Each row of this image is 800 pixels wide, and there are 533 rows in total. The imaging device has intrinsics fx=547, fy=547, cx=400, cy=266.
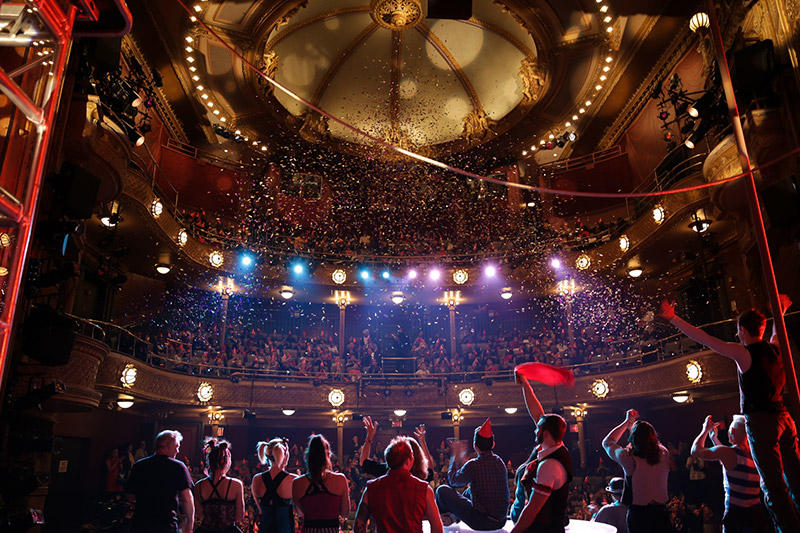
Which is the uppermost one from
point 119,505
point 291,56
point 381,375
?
point 291,56

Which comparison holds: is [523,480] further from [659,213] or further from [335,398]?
[335,398]

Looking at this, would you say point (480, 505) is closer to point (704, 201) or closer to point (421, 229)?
point (704, 201)

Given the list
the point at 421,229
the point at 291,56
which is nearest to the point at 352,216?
the point at 421,229

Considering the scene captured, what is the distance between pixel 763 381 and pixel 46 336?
7.89 m

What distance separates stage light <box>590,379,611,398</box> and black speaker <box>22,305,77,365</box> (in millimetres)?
13361

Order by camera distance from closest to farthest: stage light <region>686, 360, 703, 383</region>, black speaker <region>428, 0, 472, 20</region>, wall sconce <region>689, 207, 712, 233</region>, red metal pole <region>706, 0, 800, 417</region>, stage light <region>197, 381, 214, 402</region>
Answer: red metal pole <region>706, 0, 800, 417</region>
black speaker <region>428, 0, 472, 20</region>
wall sconce <region>689, 207, 712, 233</region>
stage light <region>686, 360, 703, 383</region>
stage light <region>197, 381, 214, 402</region>

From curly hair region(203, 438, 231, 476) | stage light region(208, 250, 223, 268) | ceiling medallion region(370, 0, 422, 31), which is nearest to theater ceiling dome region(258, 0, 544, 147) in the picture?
ceiling medallion region(370, 0, 422, 31)

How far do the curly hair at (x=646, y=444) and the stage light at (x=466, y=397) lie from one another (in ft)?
42.9

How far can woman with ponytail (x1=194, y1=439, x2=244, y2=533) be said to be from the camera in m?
4.84

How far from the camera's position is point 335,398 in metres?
17.0

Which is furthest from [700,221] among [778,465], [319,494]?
[319,494]

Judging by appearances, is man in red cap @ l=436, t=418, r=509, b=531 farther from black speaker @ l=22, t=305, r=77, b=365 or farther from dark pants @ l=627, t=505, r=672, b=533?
black speaker @ l=22, t=305, r=77, b=365

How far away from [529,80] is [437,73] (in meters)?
4.13

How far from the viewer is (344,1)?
17203 mm
